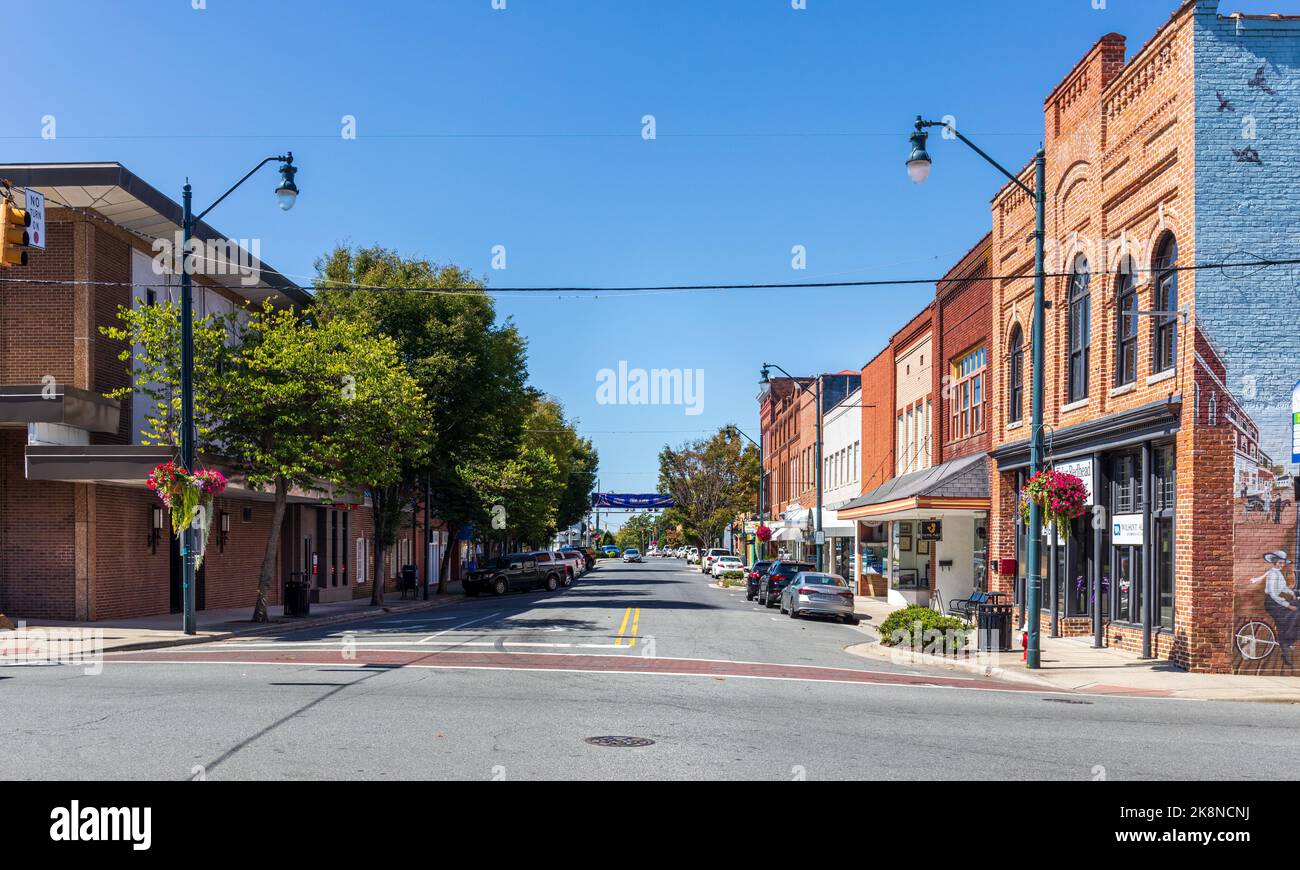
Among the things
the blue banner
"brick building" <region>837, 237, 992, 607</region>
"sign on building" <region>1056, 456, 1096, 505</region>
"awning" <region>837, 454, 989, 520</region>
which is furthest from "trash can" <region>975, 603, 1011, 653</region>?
the blue banner

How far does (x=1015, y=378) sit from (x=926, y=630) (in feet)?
30.5

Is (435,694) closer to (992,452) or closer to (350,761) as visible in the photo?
(350,761)

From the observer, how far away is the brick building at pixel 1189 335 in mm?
18078

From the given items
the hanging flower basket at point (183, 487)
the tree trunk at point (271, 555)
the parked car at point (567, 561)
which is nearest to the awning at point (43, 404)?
the hanging flower basket at point (183, 487)

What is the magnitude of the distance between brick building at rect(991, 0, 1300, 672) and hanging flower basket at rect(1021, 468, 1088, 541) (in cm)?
79

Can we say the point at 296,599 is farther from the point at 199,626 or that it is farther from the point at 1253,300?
the point at 1253,300

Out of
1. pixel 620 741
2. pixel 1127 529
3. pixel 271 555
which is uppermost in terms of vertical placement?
pixel 1127 529

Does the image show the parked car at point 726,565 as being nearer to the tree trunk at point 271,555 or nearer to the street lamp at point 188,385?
the tree trunk at point 271,555

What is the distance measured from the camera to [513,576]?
49438mm

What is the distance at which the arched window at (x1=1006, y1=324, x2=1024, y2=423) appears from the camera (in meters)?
28.7

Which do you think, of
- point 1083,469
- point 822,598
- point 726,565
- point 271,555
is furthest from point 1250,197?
point 726,565

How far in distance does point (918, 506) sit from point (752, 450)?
2645 inches

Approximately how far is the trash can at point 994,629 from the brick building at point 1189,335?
151 cm
